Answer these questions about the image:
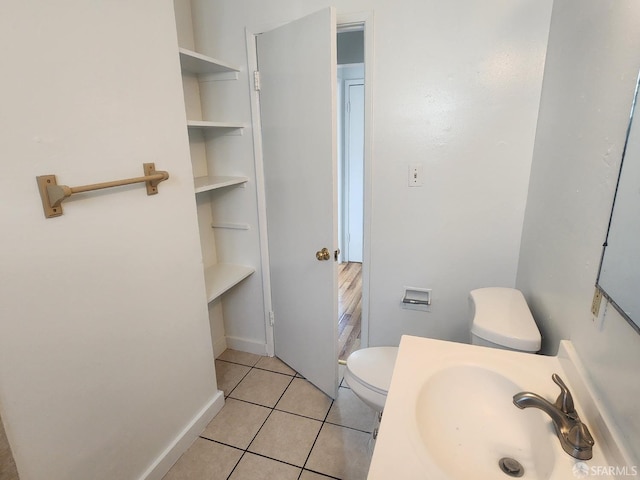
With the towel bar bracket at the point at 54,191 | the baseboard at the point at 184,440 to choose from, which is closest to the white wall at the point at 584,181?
the towel bar bracket at the point at 54,191

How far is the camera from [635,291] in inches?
29.6

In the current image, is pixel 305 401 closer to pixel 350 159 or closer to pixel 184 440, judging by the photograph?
pixel 184 440

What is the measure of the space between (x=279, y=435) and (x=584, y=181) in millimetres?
1696

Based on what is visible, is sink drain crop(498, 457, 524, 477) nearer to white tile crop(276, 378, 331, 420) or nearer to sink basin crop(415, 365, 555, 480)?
sink basin crop(415, 365, 555, 480)

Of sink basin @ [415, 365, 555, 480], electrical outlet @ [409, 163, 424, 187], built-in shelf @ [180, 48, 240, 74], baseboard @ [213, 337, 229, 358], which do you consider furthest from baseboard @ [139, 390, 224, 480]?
built-in shelf @ [180, 48, 240, 74]

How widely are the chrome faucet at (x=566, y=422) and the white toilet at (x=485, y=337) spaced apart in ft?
1.24

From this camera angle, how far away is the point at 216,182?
6.54 ft

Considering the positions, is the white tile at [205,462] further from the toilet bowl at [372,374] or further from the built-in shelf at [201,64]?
the built-in shelf at [201,64]

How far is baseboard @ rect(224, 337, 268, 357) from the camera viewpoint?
2.48 m

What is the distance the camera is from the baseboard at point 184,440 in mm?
1545

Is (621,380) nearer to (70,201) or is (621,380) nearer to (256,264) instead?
(70,201)

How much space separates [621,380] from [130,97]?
1.65 m

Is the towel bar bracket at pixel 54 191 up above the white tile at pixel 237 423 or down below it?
above

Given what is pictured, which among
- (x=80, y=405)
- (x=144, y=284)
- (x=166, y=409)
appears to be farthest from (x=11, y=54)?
(x=166, y=409)
